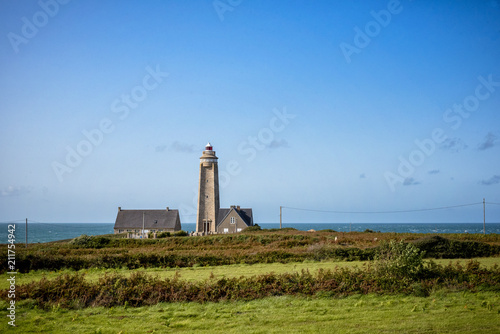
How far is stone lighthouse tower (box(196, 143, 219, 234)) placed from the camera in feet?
185

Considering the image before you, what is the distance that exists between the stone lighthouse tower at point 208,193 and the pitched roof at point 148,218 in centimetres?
1091

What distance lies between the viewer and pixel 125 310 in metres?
13.3

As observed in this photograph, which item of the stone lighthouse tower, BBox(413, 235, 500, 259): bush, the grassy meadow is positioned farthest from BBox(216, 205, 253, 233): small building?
the grassy meadow

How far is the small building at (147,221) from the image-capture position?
217 ft

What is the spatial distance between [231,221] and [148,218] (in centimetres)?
1564

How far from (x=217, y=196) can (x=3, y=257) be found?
35.0 metres

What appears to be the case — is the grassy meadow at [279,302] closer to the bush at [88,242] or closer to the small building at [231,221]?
the bush at [88,242]

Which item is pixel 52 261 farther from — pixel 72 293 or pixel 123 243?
pixel 123 243

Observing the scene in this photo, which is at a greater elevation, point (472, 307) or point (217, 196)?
point (217, 196)

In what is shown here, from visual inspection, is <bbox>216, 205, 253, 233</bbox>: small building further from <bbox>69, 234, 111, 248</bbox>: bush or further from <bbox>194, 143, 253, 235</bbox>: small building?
<bbox>69, 234, 111, 248</bbox>: bush

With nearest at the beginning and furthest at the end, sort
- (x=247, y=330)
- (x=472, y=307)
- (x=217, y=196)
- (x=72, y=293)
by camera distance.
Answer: (x=247, y=330)
(x=472, y=307)
(x=72, y=293)
(x=217, y=196)

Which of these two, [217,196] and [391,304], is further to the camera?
[217,196]

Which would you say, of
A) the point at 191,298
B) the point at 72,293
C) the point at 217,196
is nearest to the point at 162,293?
the point at 191,298

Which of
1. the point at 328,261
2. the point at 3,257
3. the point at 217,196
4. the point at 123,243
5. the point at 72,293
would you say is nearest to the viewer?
the point at 72,293
